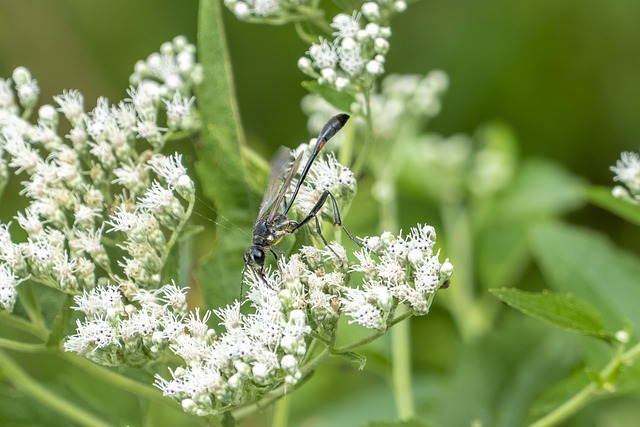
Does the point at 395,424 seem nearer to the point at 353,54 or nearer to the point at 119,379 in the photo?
the point at 119,379

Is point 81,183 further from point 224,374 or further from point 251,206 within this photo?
point 224,374

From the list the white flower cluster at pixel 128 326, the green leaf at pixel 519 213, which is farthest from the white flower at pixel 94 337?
the green leaf at pixel 519 213

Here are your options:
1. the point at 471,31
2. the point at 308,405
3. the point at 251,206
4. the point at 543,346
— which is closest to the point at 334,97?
the point at 251,206

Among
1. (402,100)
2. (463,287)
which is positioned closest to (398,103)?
(402,100)

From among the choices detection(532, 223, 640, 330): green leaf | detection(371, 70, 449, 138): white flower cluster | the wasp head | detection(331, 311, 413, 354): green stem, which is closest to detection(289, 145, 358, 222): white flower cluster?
the wasp head

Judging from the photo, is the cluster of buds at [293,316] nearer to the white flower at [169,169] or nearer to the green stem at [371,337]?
the green stem at [371,337]
